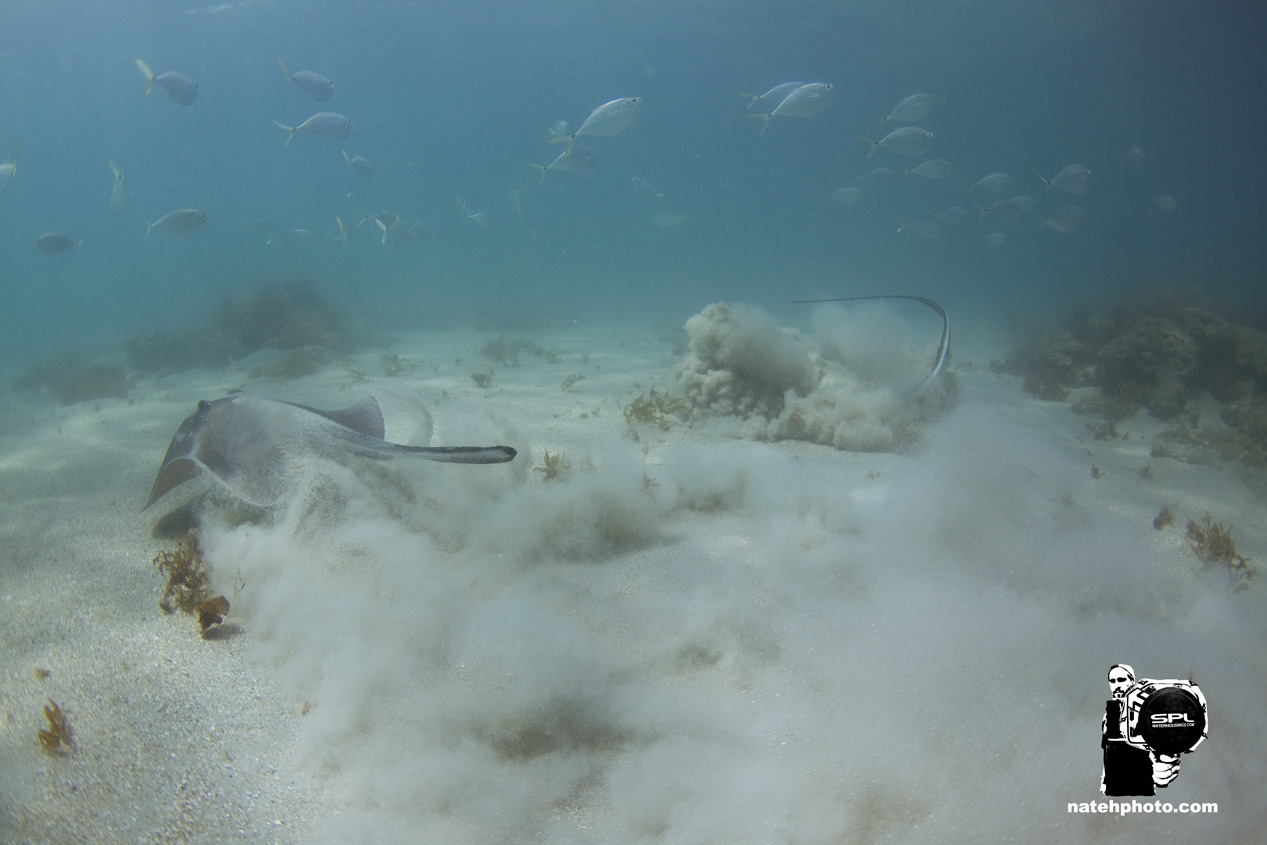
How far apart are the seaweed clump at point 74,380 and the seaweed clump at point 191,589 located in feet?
40.4

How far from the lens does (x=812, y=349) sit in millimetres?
9242

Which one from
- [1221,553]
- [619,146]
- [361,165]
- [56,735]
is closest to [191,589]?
[56,735]

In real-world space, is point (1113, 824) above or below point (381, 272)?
below

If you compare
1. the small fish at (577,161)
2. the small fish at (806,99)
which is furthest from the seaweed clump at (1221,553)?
the small fish at (577,161)

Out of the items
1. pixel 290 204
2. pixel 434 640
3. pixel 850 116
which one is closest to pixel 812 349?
pixel 434 640

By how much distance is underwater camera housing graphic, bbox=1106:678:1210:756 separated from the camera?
221cm

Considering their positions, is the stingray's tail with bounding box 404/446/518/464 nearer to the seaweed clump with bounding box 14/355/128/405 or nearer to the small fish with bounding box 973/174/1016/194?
the seaweed clump with bounding box 14/355/128/405

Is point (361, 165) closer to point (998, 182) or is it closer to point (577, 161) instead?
point (577, 161)

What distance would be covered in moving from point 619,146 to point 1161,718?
102289 millimetres

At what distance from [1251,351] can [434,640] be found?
15.1 meters

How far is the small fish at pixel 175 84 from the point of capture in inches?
403

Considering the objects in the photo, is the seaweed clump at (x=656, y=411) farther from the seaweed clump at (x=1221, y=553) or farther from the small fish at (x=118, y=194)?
the small fish at (x=118, y=194)

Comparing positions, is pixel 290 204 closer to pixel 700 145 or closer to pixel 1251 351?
pixel 700 145

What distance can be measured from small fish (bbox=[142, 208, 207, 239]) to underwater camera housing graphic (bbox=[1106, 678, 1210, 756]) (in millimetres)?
13554
